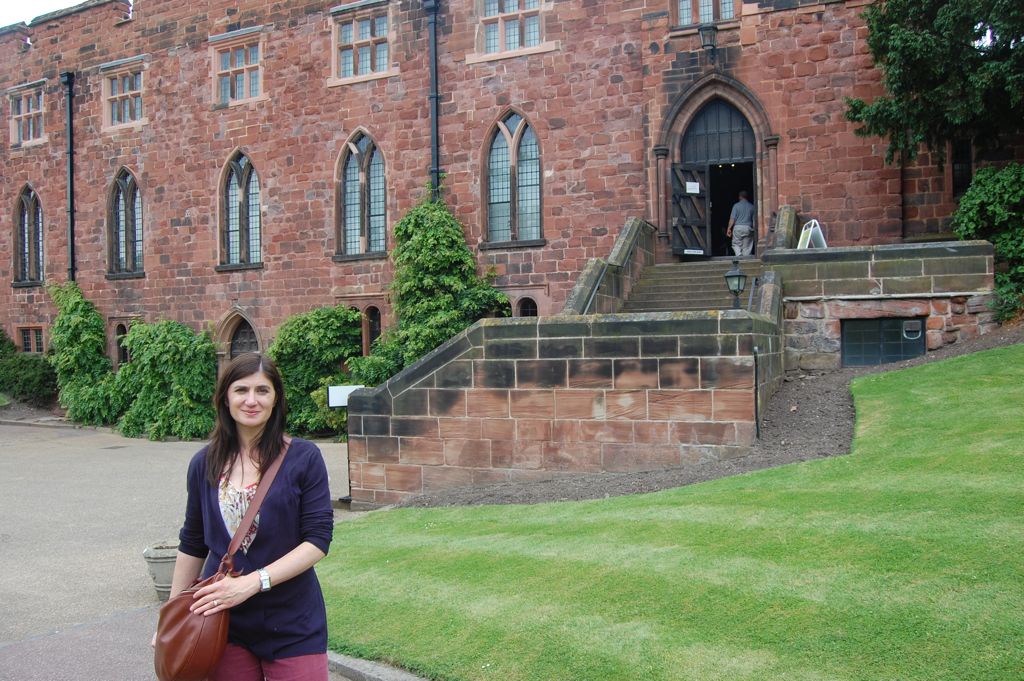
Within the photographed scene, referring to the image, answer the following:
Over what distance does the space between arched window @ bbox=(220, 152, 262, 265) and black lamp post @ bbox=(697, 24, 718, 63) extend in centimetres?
1217

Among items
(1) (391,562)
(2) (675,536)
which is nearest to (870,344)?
(2) (675,536)

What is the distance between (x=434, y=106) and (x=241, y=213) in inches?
259

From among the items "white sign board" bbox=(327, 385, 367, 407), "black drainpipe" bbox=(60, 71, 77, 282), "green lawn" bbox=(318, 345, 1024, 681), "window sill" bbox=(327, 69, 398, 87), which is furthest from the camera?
"black drainpipe" bbox=(60, 71, 77, 282)

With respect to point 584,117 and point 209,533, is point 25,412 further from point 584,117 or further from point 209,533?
point 209,533

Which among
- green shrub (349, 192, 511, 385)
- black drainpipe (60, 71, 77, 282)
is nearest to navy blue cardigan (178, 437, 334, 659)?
green shrub (349, 192, 511, 385)

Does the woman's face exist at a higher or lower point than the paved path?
higher

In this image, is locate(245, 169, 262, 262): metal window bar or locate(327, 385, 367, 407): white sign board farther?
locate(245, 169, 262, 262): metal window bar

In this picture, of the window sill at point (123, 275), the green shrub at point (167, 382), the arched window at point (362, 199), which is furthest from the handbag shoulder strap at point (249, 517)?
the window sill at point (123, 275)

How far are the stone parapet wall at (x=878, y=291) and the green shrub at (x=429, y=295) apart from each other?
24.9 ft

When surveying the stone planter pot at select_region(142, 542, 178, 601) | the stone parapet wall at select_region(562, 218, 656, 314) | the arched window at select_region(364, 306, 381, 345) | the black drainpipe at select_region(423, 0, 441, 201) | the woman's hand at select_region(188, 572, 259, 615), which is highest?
the black drainpipe at select_region(423, 0, 441, 201)

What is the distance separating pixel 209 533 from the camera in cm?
385

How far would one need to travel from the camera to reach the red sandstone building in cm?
1753

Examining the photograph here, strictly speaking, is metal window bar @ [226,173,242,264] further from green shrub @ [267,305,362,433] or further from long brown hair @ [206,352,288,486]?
long brown hair @ [206,352,288,486]

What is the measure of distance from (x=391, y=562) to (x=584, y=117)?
1342 cm
